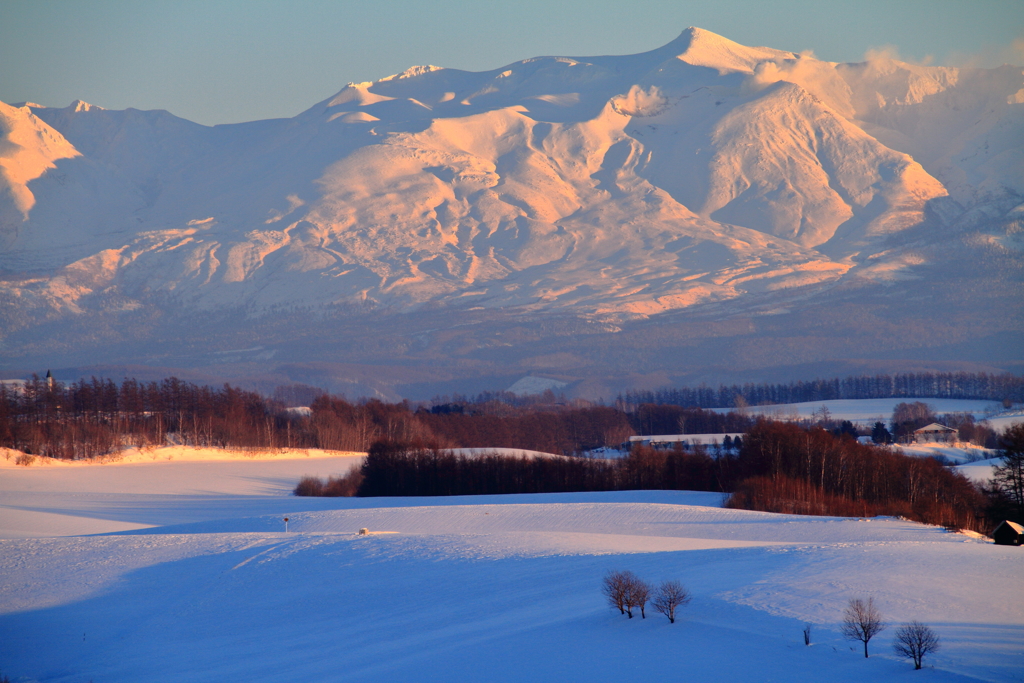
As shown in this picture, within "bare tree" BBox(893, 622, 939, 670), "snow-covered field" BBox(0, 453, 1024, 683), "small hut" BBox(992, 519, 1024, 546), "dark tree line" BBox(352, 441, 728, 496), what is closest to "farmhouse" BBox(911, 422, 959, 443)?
"dark tree line" BBox(352, 441, 728, 496)

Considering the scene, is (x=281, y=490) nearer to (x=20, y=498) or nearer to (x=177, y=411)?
(x=20, y=498)

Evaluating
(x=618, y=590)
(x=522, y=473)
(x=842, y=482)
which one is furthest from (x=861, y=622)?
(x=522, y=473)

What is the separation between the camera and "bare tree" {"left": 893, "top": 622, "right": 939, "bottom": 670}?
63.2ft

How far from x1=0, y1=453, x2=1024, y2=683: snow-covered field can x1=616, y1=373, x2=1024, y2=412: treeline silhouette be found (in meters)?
110

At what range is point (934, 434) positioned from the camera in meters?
96.5

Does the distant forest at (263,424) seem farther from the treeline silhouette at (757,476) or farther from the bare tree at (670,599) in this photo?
the bare tree at (670,599)

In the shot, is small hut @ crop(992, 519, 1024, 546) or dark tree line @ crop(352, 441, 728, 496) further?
dark tree line @ crop(352, 441, 728, 496)

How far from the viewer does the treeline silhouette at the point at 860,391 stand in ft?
499

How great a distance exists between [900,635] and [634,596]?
6660mm

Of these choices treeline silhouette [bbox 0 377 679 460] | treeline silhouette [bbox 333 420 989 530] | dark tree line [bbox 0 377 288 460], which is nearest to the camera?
treeline silhouette [bbox 333 420 989 530]

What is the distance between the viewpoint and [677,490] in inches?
2478

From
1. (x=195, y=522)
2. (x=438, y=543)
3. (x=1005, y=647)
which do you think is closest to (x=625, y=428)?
(x=195, y=522)

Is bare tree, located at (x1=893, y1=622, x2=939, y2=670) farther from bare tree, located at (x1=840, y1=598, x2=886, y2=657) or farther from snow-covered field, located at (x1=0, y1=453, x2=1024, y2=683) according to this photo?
bare tree, located at (x1=840, y1=598, x2=886, y2=657)

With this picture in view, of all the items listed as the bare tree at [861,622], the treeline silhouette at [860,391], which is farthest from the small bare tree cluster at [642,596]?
the treeline silhouette at [860,391]
